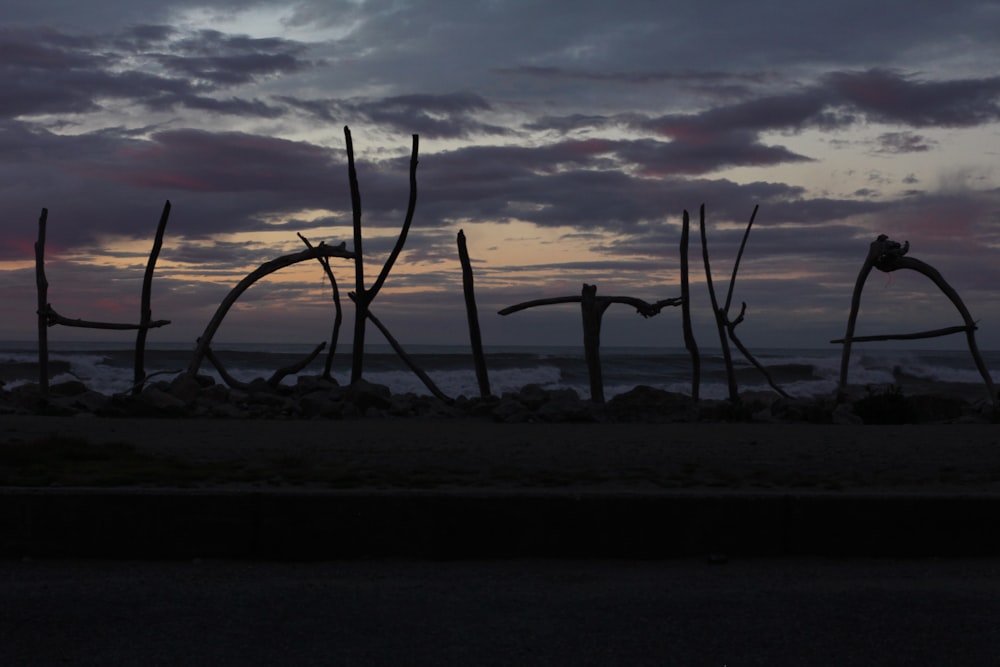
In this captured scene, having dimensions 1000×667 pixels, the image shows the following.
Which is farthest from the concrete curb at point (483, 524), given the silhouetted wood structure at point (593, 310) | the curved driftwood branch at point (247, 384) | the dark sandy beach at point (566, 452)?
the curved driftwood branch at point (247, 384)

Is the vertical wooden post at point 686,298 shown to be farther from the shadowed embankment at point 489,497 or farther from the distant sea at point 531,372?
the distant sea at point 531,372

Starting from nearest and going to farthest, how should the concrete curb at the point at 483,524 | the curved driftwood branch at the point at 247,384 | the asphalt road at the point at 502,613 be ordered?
the asphalt road at the point at 502,613, the concrete curb at the point at 483,524, the curved driftwood branch at the point at 247,384

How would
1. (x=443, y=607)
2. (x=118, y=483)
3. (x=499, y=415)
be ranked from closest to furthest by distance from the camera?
(x=443, y=607) → (x=118, y=483) → (x=499, y=415)

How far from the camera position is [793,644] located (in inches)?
167

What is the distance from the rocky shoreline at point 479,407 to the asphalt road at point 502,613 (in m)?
8.57

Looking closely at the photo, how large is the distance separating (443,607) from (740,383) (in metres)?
37.3

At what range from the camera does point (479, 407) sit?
14.9 m

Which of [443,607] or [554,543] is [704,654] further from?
[554,543]

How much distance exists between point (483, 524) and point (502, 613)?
1.26 meters

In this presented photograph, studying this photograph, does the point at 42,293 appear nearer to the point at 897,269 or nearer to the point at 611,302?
the point at 611,302

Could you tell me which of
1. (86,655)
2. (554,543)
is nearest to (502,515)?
(554,543)

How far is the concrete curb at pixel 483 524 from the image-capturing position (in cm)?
584

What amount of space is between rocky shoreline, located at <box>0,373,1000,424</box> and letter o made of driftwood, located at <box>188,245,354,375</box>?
0.53m

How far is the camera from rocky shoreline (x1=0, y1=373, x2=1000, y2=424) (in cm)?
1420
